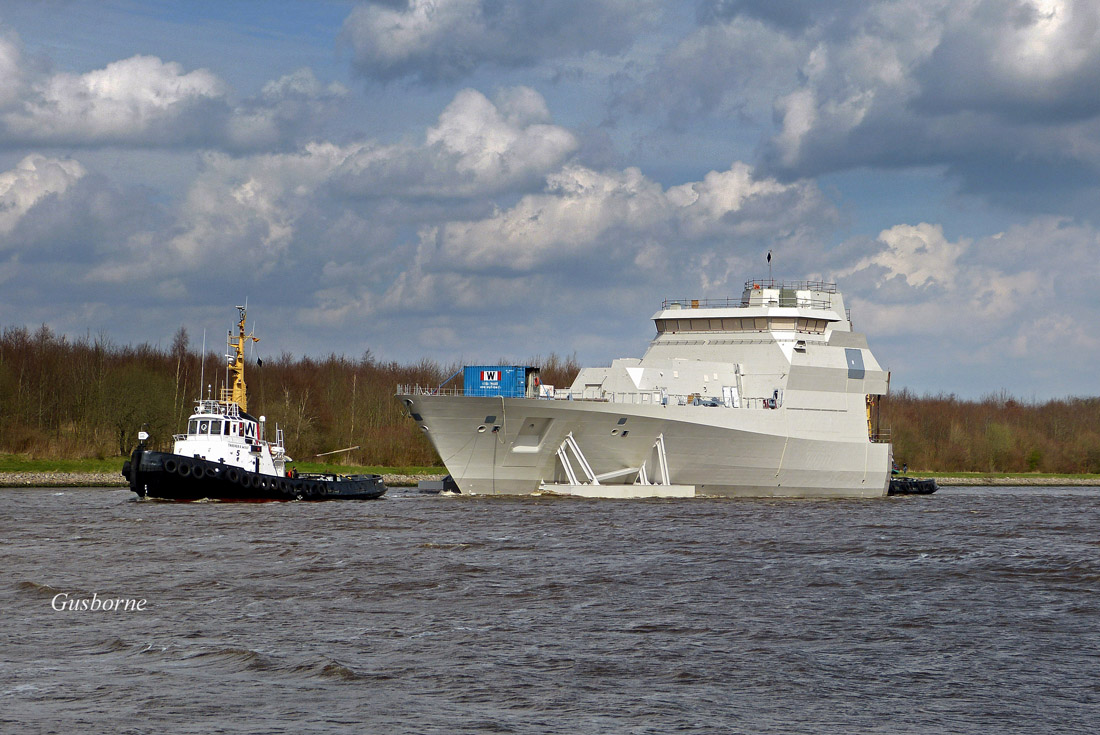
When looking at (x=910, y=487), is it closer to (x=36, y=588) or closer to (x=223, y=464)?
(x=223, y=464)

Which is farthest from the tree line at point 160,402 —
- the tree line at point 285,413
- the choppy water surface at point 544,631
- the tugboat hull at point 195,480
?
the choppy water surface at point 544,631

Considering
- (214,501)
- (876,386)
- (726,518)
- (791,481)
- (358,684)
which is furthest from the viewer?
(876,386)

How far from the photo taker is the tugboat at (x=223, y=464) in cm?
4162

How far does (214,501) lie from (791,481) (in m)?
23.4

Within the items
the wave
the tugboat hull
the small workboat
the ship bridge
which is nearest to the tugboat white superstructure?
the ship bridge

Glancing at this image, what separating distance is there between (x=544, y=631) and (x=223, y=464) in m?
27.8

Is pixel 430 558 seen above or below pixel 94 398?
below

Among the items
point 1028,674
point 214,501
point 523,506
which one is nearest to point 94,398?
point 214,501

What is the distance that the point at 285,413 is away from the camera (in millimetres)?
76000

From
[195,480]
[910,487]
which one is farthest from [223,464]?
[910,487]

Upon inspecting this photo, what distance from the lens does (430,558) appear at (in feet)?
85.0

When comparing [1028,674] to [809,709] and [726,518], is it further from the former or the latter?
[726,518]

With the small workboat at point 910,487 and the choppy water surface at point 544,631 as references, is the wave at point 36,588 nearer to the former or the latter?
the choppy water surface at point 544,631

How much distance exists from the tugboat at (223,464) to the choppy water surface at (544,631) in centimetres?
819
